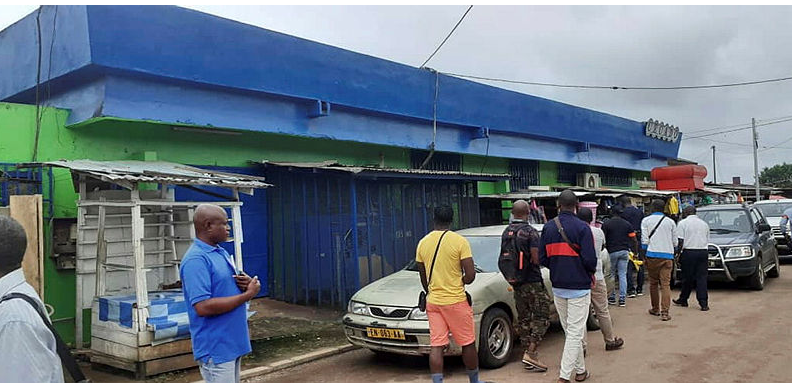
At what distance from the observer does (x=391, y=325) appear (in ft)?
19.5

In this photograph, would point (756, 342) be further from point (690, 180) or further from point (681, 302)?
point (690, 180)

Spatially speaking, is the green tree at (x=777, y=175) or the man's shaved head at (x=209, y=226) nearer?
the man's shaved head at (x=209, y=226)

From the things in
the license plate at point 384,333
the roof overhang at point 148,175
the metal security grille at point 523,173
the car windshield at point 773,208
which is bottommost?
the license plate at point 384,333

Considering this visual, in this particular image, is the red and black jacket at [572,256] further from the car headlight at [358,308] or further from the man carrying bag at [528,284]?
the car headlight at [358,308]

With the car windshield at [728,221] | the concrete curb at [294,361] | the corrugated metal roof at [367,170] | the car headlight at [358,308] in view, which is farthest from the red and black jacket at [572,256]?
the car windshield at [728,221]

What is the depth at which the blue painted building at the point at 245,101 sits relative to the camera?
7988mm

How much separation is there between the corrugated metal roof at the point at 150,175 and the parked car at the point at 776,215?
14013mm

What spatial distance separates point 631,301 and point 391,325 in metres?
5.89

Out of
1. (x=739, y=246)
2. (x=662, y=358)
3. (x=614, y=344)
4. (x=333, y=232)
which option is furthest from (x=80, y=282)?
(x=739, y=246)

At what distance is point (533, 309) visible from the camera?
5938 millimetres

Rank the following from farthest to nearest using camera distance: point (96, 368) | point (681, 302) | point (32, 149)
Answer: point (681, 302)
point (32, 149)
point (96, 368)

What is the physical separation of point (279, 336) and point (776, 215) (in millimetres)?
14486

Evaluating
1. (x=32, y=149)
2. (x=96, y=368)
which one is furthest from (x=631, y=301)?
(x=32, y=149)

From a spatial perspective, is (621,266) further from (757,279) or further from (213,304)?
(213,304)
